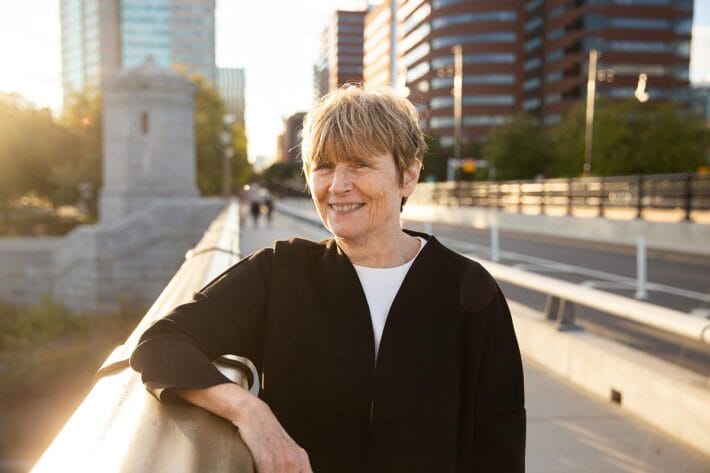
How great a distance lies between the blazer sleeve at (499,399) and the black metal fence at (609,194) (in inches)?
632

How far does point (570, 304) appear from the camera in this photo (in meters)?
5.95

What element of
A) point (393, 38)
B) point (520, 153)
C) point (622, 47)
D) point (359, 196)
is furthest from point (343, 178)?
point (393, 38)

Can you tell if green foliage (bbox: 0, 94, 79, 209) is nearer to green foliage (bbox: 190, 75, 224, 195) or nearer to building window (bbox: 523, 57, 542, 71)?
green foliage (bbox: 190, 75, 224, 195)

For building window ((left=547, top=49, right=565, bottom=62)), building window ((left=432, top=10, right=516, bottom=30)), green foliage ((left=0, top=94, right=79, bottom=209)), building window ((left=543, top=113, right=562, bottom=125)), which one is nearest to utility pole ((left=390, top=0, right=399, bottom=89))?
building window ((left=432, top=10, right=516, bottom=30))

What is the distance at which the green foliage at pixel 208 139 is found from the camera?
56281mm

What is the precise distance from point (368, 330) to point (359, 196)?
0.46 metres

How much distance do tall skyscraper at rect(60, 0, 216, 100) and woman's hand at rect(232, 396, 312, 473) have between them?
6839 inches

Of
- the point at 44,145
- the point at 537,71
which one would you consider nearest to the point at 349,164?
the point at 44,145

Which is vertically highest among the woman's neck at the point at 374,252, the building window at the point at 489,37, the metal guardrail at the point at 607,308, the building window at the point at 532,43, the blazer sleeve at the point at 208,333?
the building window at the point at 489,37

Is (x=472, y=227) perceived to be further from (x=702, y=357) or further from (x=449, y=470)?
(x=449, y=470)

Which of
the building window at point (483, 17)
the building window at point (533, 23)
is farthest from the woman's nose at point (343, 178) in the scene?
the building window at point (483, 17)

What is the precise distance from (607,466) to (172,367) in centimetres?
293

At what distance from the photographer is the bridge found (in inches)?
52.7

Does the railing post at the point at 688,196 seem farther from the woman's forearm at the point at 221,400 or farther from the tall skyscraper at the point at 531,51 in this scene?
the tall skyscraper at the point at 531,51
